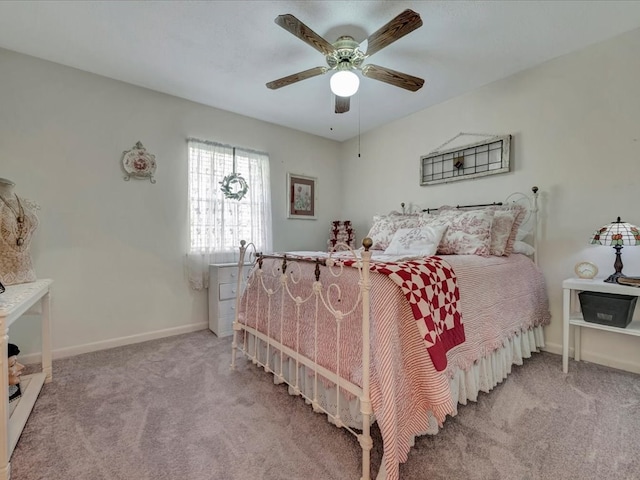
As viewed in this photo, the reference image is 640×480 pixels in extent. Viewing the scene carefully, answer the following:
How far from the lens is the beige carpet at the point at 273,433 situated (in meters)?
1.27

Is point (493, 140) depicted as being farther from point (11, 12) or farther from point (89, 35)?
point (11, 12)

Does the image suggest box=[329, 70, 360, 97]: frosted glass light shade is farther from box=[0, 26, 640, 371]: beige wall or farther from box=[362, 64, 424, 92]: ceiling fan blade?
box=[0, 26, 640, 371]: beige wall

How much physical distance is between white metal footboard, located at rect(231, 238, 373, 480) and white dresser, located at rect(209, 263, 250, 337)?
0.57 m

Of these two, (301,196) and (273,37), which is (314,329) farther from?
(301,196)

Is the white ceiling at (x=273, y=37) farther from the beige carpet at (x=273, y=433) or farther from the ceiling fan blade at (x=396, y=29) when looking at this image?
the beige carpet at (x=273, y=433)

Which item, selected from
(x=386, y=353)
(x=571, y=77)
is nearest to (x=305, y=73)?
Result: (x=386, y=353)

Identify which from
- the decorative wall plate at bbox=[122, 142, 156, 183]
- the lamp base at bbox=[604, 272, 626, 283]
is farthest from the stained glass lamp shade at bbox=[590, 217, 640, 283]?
the decorative wall plate at bbox=[122, 142, 156, 183]

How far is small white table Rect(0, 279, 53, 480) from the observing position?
3.91 feet

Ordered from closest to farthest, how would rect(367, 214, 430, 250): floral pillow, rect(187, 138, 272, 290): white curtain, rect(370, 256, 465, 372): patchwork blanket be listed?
rect(370, 256, 465, 372): patchwork blanket → rect(367, 214, 430, 250): floral pillow → rect(187, 138, 272, 290): white curtain

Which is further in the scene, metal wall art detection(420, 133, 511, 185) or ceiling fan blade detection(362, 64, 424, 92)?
metal wall art detection(420, 133, 511, 185)

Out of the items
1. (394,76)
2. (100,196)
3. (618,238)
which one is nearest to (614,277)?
(618,238)

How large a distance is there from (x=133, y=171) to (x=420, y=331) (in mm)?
2912

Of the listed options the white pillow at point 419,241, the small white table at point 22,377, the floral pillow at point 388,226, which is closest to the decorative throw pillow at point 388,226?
the floral pillow at point 388,226

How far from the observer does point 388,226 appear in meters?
3.06
